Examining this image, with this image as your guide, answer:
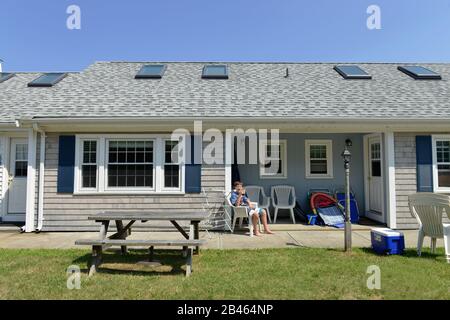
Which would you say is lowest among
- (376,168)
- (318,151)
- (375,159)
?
(376,168)

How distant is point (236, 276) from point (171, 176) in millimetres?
3767

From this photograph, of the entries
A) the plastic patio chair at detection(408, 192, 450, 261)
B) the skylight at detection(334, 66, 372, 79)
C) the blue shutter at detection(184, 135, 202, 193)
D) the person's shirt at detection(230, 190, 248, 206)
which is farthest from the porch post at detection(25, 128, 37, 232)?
the skylight at detection(334, 66, 372, 79)

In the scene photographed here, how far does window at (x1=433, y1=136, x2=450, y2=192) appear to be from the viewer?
7285 millimetres

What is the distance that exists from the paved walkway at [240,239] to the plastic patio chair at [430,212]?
830 mm

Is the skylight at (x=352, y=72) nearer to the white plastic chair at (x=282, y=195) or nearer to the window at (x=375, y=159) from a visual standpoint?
the window at (x=375, y=159)

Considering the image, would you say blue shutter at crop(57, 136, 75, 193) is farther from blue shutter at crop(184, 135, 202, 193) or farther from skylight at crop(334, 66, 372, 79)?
skylight at crop(334, 66, 372, 79)

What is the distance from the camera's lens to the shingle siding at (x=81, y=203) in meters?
7.16

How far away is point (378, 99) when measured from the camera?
321 inches

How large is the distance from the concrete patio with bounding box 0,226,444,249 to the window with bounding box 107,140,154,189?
1270 mm

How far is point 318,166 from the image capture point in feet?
30.7

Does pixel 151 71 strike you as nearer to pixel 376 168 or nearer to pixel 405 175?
pixel 376 168

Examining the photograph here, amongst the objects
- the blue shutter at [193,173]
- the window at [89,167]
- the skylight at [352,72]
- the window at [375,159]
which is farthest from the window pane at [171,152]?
the skylight at [352,72]

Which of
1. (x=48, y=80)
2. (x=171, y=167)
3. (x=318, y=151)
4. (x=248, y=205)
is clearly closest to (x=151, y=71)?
(x=48, y=80)
